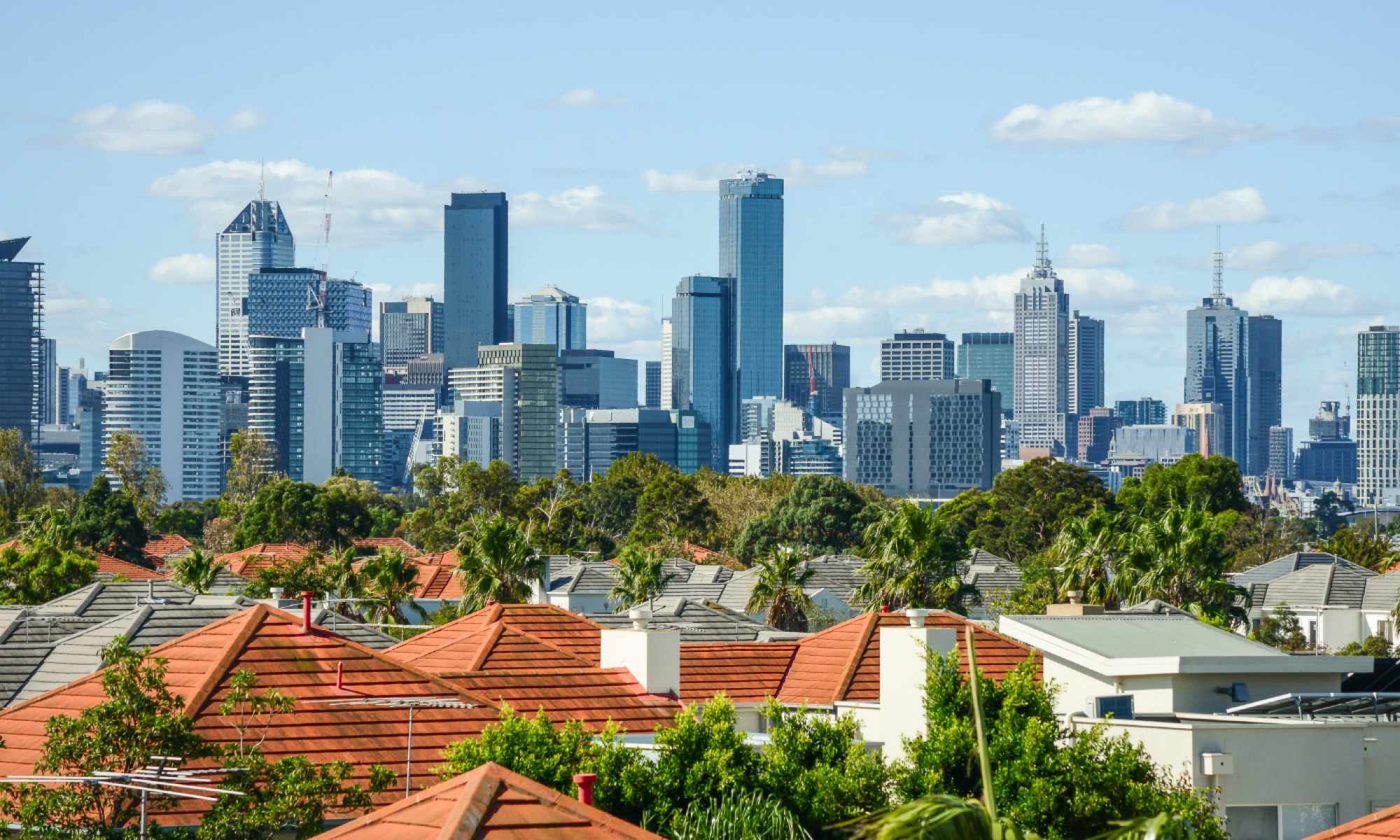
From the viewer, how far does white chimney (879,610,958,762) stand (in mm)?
22906

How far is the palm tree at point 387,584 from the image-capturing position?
223ft

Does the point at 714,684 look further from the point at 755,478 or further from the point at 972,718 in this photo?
the point at 755,478

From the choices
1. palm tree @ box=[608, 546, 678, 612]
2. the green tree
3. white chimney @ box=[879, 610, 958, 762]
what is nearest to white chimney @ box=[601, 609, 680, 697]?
white chimney @ box=[879, 610, 958, 762]

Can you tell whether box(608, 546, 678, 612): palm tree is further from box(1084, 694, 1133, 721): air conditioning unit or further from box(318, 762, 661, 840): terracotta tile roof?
box(318, 762, 661, 840): terracotta tile roof

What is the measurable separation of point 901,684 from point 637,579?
4953 cm

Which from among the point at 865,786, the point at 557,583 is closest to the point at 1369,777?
the point at 865,786

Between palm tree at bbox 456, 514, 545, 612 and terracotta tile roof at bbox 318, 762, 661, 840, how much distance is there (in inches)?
1705

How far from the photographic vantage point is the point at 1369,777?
73.3ft

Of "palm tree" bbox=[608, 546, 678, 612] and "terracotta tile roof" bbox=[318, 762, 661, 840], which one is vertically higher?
"terracotta tile roof" bbox=[318, 762, 661, 840]

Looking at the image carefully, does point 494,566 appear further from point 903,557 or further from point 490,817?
point 490,817

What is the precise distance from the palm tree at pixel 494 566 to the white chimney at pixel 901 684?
35570 millimetres

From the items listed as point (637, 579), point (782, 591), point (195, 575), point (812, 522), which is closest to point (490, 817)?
point (782, 591)

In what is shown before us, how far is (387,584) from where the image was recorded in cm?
6788

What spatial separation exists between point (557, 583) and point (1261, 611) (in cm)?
3248
